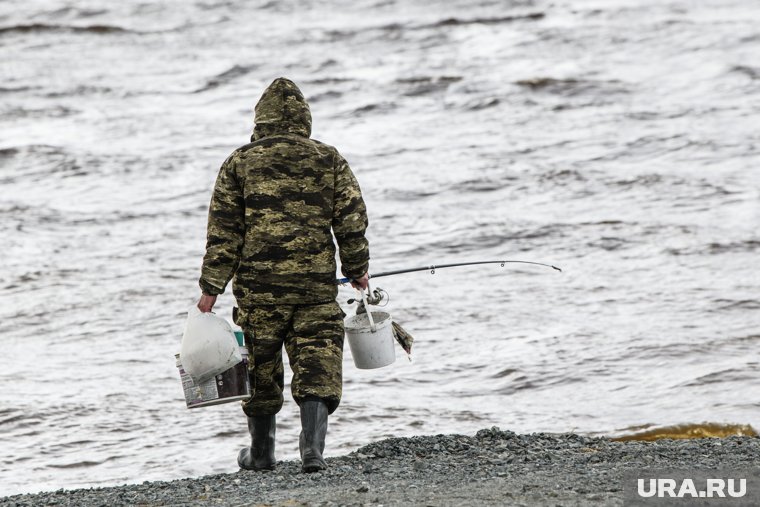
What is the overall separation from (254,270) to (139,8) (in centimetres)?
2850

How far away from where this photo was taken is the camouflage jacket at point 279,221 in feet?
18.3

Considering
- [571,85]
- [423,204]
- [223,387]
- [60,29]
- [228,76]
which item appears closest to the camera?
[223,387]

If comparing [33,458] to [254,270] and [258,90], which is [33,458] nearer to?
[254,270]

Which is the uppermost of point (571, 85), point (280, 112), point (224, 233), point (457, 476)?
point (280, 112)

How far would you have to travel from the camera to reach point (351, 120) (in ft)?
70.3

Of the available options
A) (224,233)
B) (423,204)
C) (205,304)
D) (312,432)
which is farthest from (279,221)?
(423,204)

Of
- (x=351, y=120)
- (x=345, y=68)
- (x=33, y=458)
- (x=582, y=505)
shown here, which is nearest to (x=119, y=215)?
(x=351, y=120)

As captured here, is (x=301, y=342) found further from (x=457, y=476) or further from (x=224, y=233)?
(x=457, y=476)

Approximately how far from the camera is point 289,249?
5.61m

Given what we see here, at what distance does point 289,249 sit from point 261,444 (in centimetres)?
105

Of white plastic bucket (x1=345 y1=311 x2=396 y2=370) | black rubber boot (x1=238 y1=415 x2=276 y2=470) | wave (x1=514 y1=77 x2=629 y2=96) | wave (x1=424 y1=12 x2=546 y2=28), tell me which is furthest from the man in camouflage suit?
wave (x1=424 y1=12 x2=546 y2=28)

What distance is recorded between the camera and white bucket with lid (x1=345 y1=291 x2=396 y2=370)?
5.85m

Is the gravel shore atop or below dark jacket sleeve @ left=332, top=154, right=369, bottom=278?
below

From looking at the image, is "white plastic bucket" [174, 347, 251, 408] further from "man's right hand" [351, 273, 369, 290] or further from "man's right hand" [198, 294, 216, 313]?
"man's right hand" [351, 273, 369, 290]
